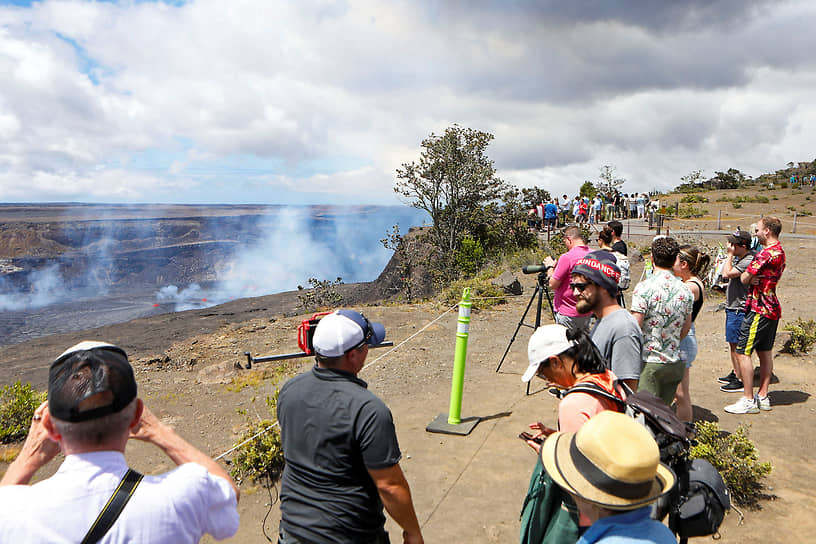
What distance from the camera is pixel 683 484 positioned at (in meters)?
1.98

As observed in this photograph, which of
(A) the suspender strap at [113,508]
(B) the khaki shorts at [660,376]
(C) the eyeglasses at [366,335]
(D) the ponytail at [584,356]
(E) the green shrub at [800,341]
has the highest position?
(C) the eyeglasses at [366,335]

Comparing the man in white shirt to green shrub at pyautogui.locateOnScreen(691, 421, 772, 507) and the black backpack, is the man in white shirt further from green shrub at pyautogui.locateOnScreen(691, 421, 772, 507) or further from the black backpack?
green shrub at pyautogui.locateOnScreen(691, 421, 772, 507)

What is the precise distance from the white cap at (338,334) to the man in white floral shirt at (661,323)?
2371 millimetres

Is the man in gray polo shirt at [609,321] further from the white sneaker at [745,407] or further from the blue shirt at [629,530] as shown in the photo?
the white sneaker at [745,407]

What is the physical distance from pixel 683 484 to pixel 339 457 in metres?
1.38

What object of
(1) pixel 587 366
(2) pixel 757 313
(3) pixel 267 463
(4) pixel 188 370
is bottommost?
(4) pixel 188 370

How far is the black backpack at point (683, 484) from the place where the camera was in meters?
1.90

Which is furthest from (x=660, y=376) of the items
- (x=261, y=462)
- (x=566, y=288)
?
(x=261, y=462)

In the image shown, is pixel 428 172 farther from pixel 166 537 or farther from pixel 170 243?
pixel 170 243

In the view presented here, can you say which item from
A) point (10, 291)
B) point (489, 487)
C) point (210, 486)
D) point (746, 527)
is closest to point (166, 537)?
point (210, 486)

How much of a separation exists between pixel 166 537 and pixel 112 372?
0.48m

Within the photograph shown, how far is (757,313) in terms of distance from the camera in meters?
4.92

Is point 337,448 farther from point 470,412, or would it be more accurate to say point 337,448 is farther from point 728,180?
point 728,180

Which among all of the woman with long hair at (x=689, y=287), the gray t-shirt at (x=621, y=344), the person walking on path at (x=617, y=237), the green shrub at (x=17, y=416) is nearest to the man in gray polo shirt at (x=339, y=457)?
the gray t-shirt at (x=621, y=344)
